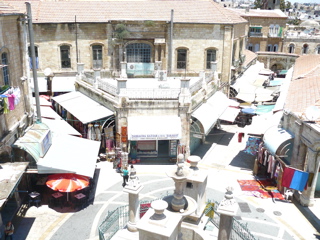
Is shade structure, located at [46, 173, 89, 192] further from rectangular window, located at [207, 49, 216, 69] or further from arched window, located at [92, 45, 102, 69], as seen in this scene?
rectangular window, located at [207, 49, 216, 69]

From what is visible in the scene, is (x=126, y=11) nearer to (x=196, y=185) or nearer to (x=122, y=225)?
(x=122, y=225)

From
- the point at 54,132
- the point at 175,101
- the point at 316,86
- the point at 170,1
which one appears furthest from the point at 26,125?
the point at 170,1

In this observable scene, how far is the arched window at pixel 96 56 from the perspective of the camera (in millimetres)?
33094

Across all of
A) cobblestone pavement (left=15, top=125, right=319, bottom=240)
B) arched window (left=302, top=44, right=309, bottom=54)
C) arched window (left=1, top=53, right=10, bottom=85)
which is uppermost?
arched window (left=302, top=44, right=309, bottom=54)

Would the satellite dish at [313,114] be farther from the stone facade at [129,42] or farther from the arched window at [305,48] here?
the arched window at [305,48]

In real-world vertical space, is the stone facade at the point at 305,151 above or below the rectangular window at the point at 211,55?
below

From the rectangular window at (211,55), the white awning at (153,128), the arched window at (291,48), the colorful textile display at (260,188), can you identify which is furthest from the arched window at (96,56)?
the arched window at (291,48)

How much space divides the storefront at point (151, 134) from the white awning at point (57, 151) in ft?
9.42

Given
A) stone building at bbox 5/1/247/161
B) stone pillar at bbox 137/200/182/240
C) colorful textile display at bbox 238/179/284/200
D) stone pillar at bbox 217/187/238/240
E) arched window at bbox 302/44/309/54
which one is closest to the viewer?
stone pillar at bbox 137/200/182/240

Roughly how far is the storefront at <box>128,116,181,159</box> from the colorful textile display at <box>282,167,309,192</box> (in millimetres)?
7271

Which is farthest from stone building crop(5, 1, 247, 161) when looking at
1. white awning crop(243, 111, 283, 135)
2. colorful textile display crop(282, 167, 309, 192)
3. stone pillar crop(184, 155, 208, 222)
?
stone pillar crop(184, 155, 208, 222)

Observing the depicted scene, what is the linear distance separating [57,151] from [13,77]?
4689mm

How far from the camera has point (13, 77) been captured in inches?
705

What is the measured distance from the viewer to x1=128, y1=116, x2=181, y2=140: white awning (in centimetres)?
2188
